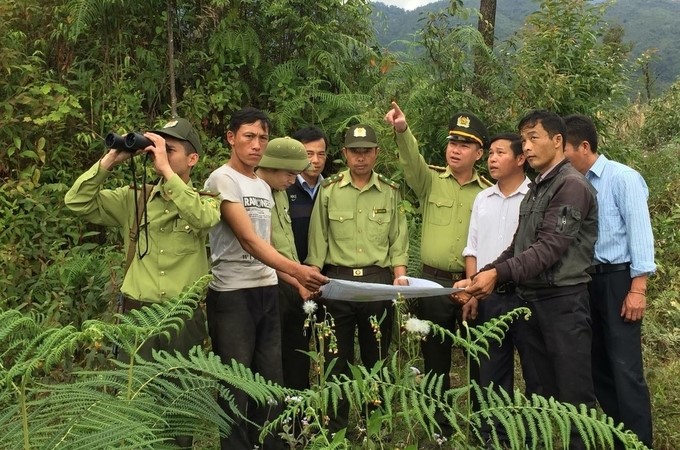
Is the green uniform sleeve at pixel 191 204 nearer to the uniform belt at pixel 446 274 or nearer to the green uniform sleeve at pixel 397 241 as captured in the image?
the green uniform sleeve at pixel 397 241

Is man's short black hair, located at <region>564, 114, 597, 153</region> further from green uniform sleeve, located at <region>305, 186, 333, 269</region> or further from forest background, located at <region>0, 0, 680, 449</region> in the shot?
forest background, located at <region>0, 0, 680, 449</region>

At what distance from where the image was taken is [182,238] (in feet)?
9.87

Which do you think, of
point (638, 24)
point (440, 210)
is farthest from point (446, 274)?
point (638, 24)

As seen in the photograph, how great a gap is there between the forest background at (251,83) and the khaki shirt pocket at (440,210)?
110 cm

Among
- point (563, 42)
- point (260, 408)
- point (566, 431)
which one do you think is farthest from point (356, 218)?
point (563, 42)

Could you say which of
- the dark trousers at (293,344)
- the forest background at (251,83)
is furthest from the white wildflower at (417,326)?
the forest background at (251,83)

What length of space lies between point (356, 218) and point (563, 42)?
3590 mm

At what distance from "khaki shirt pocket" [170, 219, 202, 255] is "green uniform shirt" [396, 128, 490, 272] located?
152 centimetres

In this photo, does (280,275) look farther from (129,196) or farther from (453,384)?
(453,384)

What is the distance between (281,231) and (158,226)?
2.94 feet

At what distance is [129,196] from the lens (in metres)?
3.07

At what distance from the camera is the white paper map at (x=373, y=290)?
2760 mm

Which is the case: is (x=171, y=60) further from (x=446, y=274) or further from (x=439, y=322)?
(x=439, y=322)

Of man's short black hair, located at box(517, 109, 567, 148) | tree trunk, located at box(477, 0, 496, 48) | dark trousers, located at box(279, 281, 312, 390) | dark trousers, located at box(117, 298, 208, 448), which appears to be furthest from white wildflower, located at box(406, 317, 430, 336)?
tree trunk, located at box(477, 0, 496, 48)
